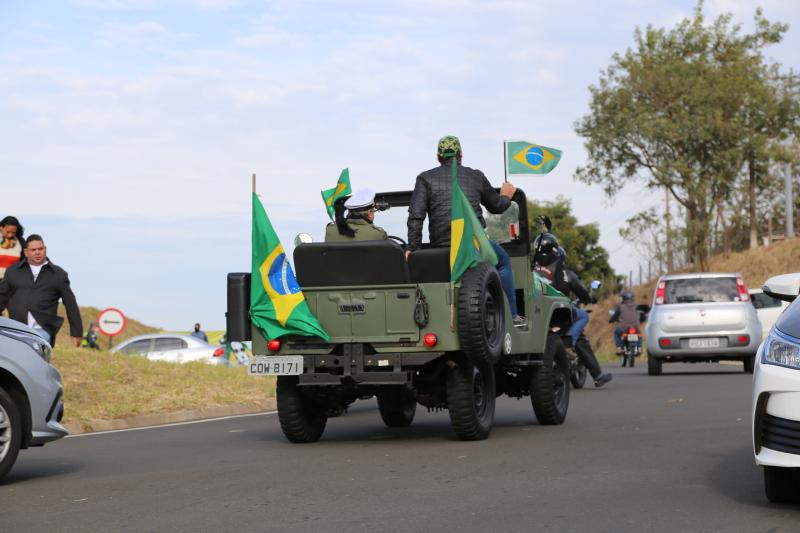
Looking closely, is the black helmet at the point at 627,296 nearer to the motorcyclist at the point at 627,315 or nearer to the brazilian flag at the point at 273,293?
the motorcyclist at the point at 627,315

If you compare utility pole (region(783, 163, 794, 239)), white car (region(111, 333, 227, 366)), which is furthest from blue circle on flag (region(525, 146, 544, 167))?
utility pole (region(783, 163, 794, 239))

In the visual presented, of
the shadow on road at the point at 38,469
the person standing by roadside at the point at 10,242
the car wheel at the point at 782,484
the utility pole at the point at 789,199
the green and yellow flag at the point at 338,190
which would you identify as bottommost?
the shadow on road at the point at 38,469

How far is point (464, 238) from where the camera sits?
34.9ft

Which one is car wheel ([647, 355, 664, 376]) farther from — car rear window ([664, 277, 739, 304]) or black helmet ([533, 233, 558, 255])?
black helmet ([533, 233, 558, 255])

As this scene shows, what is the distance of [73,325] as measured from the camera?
13.7m

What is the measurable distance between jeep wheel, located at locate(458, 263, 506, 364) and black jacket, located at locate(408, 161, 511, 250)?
851 mm

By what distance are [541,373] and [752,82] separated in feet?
140

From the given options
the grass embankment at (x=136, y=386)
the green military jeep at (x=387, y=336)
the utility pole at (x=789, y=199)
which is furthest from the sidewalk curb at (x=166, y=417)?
the utility pole at (x=789, y=199)

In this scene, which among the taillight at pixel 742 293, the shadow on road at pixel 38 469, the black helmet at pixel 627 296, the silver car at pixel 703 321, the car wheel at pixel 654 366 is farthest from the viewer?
the black helmet at pixel 627 296

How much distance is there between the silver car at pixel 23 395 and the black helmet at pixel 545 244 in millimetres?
5332

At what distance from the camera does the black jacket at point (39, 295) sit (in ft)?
44.9

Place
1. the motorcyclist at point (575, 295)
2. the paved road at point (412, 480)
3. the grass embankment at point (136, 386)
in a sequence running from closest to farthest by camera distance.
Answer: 1. the paved road at point (412, 480)
2. the grass embankment at point (136, 386)
3. the motorcyclist at point (575, 295)

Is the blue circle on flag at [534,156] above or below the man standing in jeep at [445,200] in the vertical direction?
above

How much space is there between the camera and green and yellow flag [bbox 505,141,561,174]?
13961 millimetres
